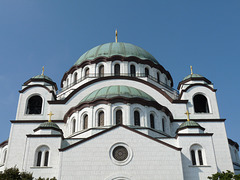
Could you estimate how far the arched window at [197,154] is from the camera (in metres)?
21.9

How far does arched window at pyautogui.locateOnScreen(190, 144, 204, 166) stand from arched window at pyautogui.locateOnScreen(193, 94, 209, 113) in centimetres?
877

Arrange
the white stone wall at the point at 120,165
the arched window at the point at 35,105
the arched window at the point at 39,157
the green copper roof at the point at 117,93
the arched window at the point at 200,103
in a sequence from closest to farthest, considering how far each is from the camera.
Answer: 1. the white stone wall at the point at 120,165
2. the arched window at the point at 39,157
3. the green copper roof at the point at 117,93
4. the arched window at the point at 35,105
5. the arched window at the point at 200,103

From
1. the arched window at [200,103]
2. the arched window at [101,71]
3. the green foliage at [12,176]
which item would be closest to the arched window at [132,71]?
the arched window at [101,71]

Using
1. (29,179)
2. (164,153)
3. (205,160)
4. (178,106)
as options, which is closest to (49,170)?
(29,179)

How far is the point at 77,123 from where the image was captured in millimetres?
25969

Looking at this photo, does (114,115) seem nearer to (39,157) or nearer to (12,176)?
(39,157)

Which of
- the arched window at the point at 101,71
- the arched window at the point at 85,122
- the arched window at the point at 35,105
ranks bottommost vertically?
the arched window at the point at 85,122

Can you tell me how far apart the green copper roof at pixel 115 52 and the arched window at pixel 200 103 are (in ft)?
25.4

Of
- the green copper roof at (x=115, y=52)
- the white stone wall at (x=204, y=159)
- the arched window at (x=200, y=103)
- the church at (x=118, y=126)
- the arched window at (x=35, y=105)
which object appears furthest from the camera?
the green copper roof at (x=115, y=52)

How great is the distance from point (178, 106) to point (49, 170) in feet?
44.7

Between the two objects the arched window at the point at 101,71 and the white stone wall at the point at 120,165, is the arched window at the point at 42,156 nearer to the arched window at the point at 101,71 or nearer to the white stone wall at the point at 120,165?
the white stone wall at the point at 120,165

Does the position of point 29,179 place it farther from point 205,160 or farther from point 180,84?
point 180,84

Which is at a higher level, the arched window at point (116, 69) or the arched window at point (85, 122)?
the arched window at point (116, 69)

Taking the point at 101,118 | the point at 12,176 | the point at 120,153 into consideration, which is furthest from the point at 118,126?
the point at 12,176
